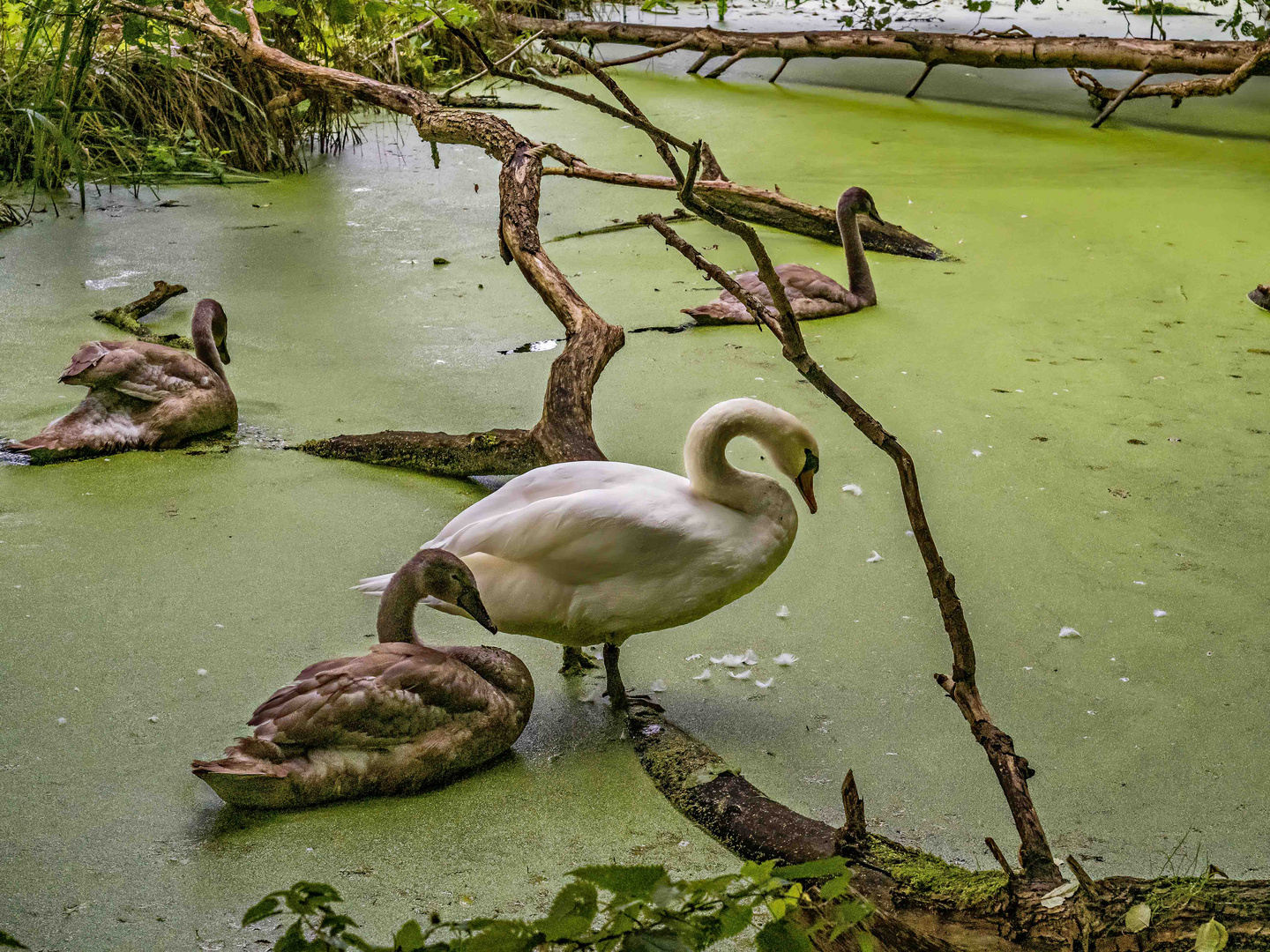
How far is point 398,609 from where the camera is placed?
1924mm

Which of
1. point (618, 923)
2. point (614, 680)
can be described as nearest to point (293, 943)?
point (618, 923)

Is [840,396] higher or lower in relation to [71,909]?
higher

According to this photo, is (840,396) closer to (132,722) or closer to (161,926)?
(161,926)

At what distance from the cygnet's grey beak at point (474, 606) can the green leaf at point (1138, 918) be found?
3.46 ft

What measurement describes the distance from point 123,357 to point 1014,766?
8.23 ft

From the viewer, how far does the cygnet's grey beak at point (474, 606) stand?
1.86m

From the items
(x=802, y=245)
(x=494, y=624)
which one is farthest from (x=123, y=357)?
(x=802, y=245)

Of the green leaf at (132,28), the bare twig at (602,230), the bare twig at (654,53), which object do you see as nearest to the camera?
the green leaf at (132,28)

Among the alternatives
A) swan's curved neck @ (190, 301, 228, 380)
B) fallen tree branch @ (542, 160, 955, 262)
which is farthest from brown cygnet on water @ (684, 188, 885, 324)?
swan's curved neck @ (190, 301, 228, 380)

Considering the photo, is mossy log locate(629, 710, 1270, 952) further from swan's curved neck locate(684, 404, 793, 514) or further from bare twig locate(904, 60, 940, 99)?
bare twig locate(904, 60, 940, 99)

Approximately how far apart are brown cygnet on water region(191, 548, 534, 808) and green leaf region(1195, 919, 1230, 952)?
1075 mm

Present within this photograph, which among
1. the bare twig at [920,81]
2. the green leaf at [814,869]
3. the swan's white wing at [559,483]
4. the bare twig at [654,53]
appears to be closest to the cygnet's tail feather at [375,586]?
the swan's white wing at [559,483]

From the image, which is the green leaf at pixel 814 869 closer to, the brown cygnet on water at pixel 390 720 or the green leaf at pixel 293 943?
the green leaf at pixel 293 943

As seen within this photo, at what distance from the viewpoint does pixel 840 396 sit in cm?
141
